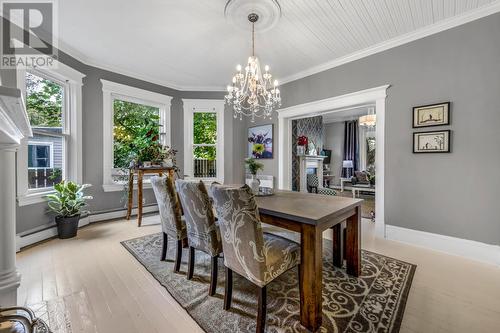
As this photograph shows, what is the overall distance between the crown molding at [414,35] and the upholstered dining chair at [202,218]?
307cm

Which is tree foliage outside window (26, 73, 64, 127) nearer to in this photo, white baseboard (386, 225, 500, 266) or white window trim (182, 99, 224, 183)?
white window trim (182, 99, 224, 183)

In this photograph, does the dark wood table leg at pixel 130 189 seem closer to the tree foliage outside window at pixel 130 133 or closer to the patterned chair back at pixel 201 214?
the tree foliage outside window at pixel 130 133

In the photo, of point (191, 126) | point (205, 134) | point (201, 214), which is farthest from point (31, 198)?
point (205, 134)

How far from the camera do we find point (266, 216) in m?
1.73

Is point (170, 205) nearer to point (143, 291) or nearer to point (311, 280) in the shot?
point (143, 291)

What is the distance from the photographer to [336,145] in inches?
357

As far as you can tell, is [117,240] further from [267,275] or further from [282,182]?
[282,182]

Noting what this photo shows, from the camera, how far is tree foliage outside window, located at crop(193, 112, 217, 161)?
4906 millimetres

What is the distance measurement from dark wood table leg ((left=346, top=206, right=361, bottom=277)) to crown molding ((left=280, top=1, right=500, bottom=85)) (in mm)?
2401

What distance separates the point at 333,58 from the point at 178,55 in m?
2.43

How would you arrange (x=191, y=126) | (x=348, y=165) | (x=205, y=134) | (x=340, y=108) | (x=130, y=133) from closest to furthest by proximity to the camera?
(x=340, y=108), (x=130, y=133), (x=191, y=126), (x=205, y=134), (x=348, y=165)

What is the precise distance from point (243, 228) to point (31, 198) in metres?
3.11

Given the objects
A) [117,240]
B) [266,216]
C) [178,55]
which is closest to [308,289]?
[266,216]

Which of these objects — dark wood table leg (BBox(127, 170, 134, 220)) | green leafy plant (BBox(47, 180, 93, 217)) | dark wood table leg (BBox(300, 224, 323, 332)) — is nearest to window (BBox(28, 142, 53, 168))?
green leafy plant (BBox(47, 180, 93, 217))
